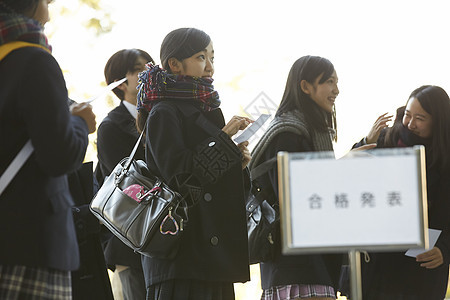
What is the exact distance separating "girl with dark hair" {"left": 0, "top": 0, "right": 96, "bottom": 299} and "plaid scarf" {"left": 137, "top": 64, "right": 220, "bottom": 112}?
72cm

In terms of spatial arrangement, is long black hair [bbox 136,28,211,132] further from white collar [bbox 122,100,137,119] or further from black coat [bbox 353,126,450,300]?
black coat [bbox 353,126,450,300]

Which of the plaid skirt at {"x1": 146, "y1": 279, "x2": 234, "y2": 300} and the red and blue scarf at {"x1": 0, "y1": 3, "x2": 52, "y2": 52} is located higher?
the red and blue scarf at {"x1": 0, "y1": 3, "x2": 52, "y2": 52}

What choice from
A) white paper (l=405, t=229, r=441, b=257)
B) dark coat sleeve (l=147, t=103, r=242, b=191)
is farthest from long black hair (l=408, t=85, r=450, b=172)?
dark coat sleeve (l=147, t=103, r=242, b=191)

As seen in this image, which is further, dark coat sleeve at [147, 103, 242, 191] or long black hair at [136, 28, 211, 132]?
long black hair at [136, 28, 211, 132]

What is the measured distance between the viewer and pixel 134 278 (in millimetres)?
2732

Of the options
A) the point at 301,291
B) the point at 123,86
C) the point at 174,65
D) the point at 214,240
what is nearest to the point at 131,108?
the point at 123,86

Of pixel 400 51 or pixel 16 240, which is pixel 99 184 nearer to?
pixel 16 240

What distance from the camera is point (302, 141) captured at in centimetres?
261

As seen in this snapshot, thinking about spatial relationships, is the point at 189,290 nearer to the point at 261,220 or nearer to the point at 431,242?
the point at 261,220

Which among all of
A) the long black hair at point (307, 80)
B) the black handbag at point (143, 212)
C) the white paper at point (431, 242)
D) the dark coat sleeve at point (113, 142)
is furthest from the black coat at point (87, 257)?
the white paper at point (431, 242)

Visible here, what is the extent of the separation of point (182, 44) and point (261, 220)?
716 millimetres

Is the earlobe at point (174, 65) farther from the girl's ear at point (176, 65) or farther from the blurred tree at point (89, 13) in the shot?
the blurred tree at point (89, 13)

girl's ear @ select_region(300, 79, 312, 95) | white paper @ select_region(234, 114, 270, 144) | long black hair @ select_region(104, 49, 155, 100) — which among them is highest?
long black hair @ select_region(104, 49, 155, 100)

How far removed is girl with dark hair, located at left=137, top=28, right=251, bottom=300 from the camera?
218 cm
